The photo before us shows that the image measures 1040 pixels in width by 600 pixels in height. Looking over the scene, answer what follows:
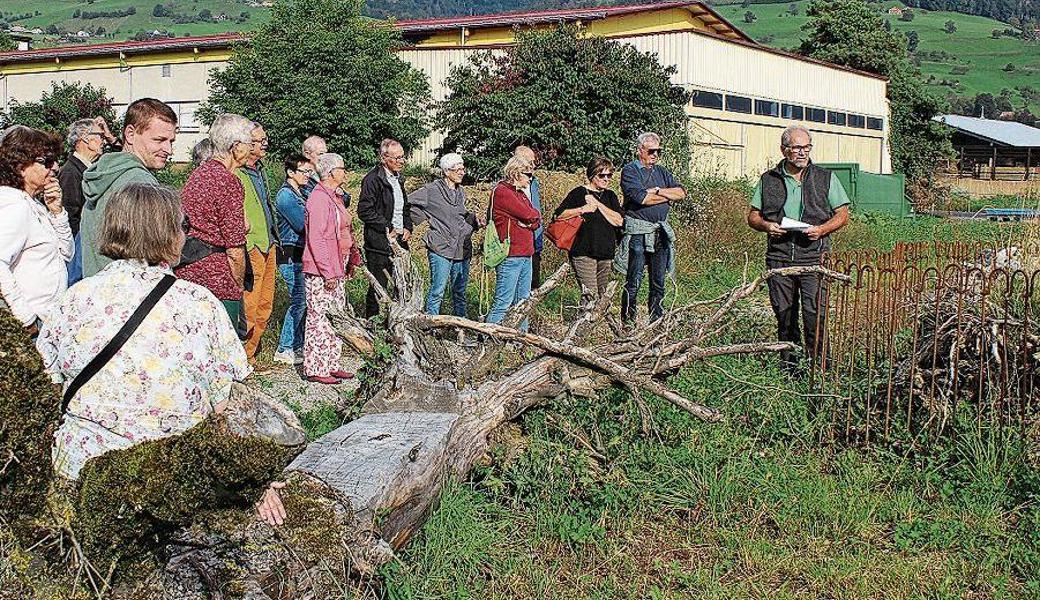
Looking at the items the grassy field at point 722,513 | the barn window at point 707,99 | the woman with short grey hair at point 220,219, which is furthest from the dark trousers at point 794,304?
the barn window at point 707,99

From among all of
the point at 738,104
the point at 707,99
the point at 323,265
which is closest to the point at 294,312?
the point at 323,265

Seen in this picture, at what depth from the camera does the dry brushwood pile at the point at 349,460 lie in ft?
9.86

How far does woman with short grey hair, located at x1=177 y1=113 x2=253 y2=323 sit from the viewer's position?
6625 mm

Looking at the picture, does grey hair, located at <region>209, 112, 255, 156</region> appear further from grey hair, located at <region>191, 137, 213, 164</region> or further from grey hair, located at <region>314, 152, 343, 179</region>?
grey hair, located at <region>314, 152, 343, 179</region>

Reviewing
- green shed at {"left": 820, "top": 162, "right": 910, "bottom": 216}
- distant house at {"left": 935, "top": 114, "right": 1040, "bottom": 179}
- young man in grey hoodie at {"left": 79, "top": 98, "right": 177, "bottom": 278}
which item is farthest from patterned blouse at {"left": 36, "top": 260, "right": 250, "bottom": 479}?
distant house at {"left": 935, "top": 114, "right": 1040, "bottom": 179}

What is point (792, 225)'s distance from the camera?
7.57 metres

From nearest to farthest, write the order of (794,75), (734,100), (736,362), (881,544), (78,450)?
(78,450) → (881,544) → (736,362) → (734,100) → (794,75)

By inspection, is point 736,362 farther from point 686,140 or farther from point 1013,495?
point 686,140

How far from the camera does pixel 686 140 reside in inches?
820

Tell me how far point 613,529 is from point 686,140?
16.5 metres

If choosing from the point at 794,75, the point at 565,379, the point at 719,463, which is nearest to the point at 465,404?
the point at 565,379

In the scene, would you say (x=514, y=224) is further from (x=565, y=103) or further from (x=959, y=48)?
(x=959, y=48)

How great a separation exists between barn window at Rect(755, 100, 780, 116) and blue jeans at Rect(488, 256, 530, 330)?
2353 cm

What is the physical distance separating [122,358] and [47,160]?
8.32 feet
